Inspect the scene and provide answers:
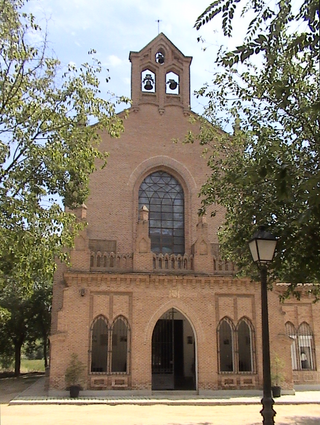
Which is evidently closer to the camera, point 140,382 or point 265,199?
point 265,199

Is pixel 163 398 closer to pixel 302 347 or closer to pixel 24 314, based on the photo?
pixel 302 347

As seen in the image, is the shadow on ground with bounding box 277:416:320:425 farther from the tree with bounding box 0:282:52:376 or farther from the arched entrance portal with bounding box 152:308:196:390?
the tree with bounding box 0:282:52:376

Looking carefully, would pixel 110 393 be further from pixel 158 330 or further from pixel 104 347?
pixel 158 330

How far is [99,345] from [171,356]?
3617 millimetres

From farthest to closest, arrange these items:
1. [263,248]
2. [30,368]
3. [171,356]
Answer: [30,368]
[171,356]
[263,248]

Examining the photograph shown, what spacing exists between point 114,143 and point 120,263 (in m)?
7.16

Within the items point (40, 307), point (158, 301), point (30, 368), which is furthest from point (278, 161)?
point (30, 368)

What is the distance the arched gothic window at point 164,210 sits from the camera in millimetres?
24656

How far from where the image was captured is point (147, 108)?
→ 86.7ft

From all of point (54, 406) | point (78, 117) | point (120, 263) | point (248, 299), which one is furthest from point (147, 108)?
point (54, 406)

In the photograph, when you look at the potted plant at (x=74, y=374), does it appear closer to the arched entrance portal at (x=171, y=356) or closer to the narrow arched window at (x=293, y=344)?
the arched entrance portal at (x=171, y=356)

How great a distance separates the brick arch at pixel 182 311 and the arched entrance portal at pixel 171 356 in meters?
0.83

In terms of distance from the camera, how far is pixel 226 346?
2078cm

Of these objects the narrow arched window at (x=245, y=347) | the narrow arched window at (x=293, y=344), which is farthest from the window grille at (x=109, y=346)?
the narrow arched window at (x=293, y=344)
